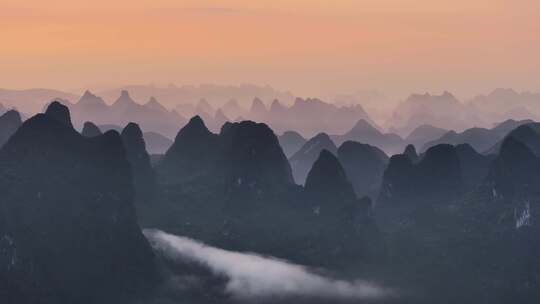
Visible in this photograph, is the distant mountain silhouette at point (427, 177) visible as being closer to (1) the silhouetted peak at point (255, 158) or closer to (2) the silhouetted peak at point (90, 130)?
(1) the silhouetted peak at point (255, 158)

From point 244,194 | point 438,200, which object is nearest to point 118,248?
point 244,194

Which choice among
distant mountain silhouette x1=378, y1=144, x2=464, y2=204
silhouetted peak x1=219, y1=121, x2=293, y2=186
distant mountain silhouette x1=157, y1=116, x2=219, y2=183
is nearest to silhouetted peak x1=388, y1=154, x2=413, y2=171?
distant mountain silhouette x1=378, y1=144, x2=464, y2=204

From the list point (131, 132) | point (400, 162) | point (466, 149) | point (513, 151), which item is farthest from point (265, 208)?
point (466, 149)

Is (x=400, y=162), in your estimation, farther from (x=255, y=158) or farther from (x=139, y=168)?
(x=139, y=168)

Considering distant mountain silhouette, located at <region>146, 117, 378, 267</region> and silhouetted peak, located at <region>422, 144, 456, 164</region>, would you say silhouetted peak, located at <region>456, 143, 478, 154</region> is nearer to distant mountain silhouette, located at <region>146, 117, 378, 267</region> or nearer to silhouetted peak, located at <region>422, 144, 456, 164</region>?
silhouetted peak, located at <region>422, 144, 456, 164</region>

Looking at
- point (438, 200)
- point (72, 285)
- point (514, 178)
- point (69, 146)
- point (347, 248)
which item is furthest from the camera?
point (438, 200)

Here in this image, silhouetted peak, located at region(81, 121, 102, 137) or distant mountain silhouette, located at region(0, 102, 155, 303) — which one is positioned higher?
silhouetted peak, located at region(81, 121, 102, 137)

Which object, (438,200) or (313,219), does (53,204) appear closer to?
(313,219)
